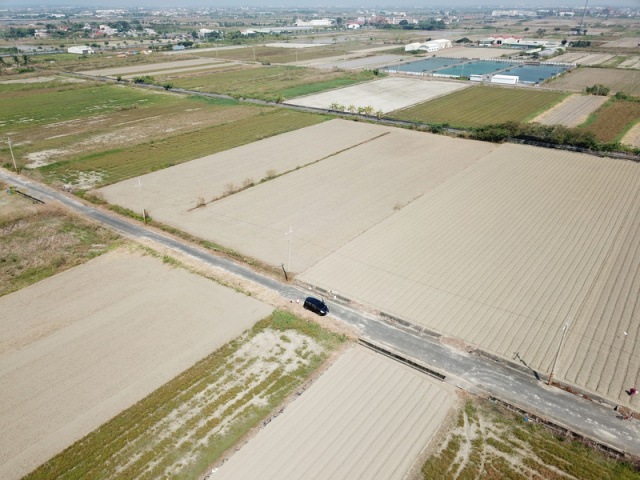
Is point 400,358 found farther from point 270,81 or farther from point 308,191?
point 270,81

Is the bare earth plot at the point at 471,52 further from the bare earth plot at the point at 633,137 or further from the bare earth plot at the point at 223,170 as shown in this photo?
the bare earth plot at the point at 223,170

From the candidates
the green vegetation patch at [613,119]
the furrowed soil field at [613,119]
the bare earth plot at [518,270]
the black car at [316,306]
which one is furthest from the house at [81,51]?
the black car at [316,306]

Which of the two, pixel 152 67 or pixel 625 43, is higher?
pixel 625 43

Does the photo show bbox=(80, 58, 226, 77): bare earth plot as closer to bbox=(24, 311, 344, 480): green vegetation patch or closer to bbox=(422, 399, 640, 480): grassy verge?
bbox=(24, 311, 344, 480): green vegetation patch

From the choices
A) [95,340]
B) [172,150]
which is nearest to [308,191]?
[172,150]

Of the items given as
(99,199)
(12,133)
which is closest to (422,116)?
(99,199)

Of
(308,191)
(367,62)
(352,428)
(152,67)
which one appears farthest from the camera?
(367,62)
